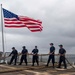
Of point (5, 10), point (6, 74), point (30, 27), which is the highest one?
point (5, 10)

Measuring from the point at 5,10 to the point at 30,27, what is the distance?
3.93m

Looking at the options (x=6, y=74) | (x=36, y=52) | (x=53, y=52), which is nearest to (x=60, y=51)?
→ (x=53, y=52)

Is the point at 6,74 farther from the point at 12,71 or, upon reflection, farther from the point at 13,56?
the point at 13,56

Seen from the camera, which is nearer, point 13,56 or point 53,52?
point 53,52

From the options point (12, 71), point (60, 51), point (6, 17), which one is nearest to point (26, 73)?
point (12, 71)

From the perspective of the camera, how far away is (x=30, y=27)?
3003cm

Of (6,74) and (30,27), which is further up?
(30,27)

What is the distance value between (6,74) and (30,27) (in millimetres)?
9581

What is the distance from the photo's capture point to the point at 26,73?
22.0 meters

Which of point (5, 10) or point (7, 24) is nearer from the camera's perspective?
point (7, 24)

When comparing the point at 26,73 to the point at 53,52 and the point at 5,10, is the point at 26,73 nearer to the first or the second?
the point at 53,52

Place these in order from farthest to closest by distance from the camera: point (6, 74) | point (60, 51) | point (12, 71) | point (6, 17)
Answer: point (6, 17), point (60, 51), point (12, 71), point (6, 74)

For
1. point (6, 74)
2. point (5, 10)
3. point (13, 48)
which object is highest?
point (5, 10)

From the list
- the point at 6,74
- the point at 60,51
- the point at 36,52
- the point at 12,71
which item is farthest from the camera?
the point at 36,52
